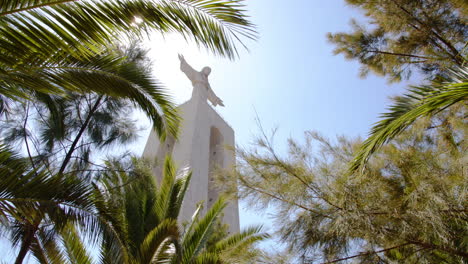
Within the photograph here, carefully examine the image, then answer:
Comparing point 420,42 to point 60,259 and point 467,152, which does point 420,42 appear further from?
point 60,259

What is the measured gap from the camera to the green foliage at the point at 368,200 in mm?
3055

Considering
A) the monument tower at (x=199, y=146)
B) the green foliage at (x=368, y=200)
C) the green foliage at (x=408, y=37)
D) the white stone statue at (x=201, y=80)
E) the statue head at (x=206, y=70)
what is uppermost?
the statue head at (x=206, y=70)

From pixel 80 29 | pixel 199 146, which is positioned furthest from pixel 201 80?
pixel 80 29

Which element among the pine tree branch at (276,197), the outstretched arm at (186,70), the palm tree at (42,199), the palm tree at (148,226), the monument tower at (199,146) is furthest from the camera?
the outstretched arm at (186,70)

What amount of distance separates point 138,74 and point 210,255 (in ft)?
9.49

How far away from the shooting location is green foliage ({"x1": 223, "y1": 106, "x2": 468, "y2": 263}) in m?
3.05

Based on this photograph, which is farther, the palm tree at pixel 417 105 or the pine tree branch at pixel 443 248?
the pine tree branch at pixel 443 248

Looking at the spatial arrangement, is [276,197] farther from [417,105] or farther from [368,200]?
[417,105]

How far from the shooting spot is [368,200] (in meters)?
3.32

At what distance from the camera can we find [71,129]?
735 cm

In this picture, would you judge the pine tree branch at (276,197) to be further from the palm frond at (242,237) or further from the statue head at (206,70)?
the statue head at (206,70)

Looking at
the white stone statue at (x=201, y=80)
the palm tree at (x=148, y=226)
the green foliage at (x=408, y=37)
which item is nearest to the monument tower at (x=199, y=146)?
the white stone statue at (x=201, y=80)

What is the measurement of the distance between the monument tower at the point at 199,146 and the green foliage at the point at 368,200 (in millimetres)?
6296

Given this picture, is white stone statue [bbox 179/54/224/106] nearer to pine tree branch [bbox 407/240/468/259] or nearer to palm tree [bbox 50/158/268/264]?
palm tree [bbox 50/158/268/264]
